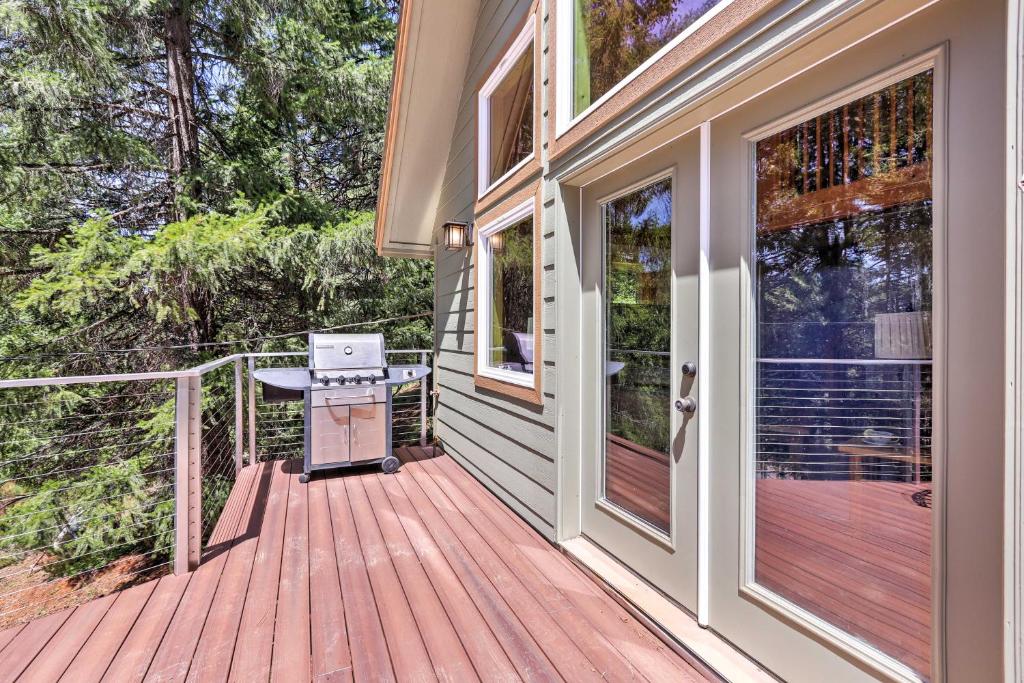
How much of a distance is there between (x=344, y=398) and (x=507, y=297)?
164 centimetres

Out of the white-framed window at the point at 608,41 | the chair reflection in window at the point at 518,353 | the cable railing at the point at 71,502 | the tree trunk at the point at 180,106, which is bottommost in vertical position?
the cable railing at the point at 71,502

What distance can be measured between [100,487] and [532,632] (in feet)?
19.6

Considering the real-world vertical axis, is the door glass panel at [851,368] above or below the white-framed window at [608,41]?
below

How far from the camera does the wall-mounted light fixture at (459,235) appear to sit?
13.6 feet

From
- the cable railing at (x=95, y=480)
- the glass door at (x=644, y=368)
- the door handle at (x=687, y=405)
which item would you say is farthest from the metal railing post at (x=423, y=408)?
the door handle at (x=687, y=405)

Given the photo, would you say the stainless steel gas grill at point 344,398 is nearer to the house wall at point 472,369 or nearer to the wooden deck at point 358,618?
the house wall at point 472,369

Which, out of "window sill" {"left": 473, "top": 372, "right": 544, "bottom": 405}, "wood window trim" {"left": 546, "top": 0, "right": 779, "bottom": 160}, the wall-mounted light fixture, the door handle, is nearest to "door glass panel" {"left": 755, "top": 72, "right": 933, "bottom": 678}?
the door handle

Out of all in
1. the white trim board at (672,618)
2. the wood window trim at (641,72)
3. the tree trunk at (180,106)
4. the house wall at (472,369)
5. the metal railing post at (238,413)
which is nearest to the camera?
the wood window trim at (641,72)

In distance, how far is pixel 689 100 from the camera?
1.75 m

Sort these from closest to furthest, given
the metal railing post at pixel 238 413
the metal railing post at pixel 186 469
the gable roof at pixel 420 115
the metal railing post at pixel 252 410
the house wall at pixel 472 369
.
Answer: the metal railing post at pixel 186 469
the house wall at pixel 472 369
the gable roof at pixel 420 115
the metal railing post at pixel 238 413
the metal railing post at pixel 252 410

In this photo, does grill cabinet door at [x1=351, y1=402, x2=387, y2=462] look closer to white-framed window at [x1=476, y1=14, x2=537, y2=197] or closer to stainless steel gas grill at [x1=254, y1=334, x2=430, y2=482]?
stainless steel gas grill at [x1=254, y1=334, x2=430, y2=482]

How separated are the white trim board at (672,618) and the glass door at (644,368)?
0.06 metres

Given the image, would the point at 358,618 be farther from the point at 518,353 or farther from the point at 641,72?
the point at 641,72

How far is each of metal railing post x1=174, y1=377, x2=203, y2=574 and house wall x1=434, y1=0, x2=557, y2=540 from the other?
71.7 inches
